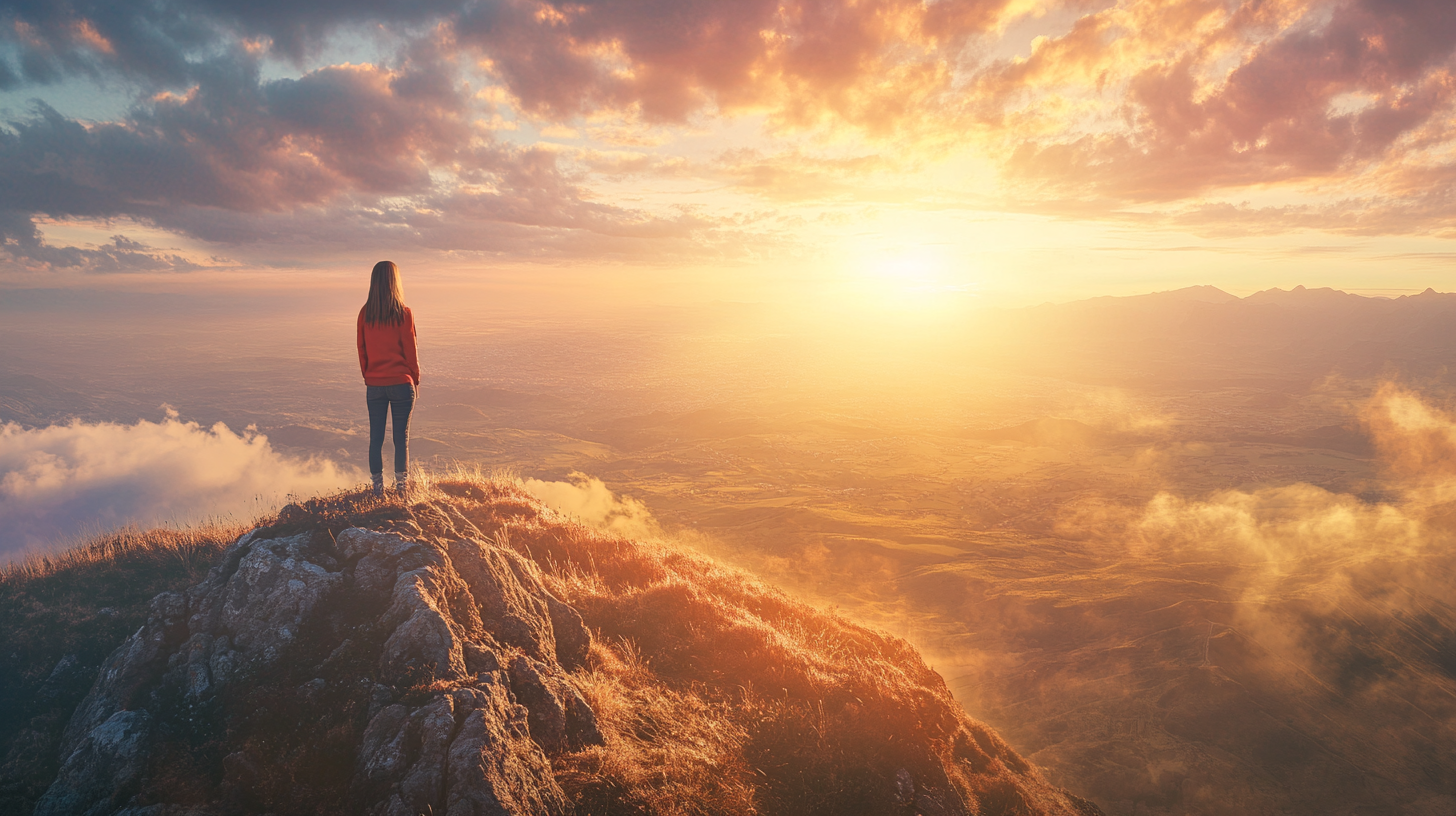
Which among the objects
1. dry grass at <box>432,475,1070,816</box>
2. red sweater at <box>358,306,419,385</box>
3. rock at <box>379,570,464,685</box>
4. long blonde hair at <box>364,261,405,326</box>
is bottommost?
dry grass at <box>432,475,1070,816</box>

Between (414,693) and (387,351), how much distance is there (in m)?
4.19

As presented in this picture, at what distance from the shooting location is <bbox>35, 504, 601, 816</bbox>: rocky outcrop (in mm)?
4508

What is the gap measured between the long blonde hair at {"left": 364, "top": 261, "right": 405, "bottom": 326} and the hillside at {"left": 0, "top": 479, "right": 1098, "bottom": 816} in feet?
8.31

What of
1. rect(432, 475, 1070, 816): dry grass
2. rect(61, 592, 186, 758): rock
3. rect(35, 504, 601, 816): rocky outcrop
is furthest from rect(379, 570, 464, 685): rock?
rect(61, 592, 186, 758): rock

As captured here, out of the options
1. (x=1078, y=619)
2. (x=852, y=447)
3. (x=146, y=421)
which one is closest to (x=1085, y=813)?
(x=1078, y=619)

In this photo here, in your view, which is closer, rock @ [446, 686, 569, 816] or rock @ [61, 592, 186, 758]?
rock @ [446, 686, 569, 816]

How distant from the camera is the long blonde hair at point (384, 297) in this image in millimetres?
7094

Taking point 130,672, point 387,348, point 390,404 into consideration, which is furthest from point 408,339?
point 130,672

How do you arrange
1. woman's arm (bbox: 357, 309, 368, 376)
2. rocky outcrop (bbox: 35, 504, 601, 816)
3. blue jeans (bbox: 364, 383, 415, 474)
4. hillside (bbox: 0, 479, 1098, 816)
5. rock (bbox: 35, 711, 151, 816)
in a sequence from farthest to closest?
blue jeans (bbox: 364, 383, 415, 474) < woman's arm (bbox: 357, 309, 368, 376) < hillside (bbox: 0, 479, 1098, 816) < rocky outcrop (bbox: 35, 504, 601, 816) < rock (bbox: 35, 711, 151, 816)

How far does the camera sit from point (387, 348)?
23.7ft

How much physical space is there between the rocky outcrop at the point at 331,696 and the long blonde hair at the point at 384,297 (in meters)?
2.62

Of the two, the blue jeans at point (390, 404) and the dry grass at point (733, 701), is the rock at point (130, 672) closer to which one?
the blue jeans at point (390, 404)

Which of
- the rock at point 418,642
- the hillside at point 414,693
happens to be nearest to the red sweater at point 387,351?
the hillside at point 414,693

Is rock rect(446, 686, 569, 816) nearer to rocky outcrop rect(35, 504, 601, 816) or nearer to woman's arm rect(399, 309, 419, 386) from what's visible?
rocky outcrop rect(35, 504, 601, 816)
